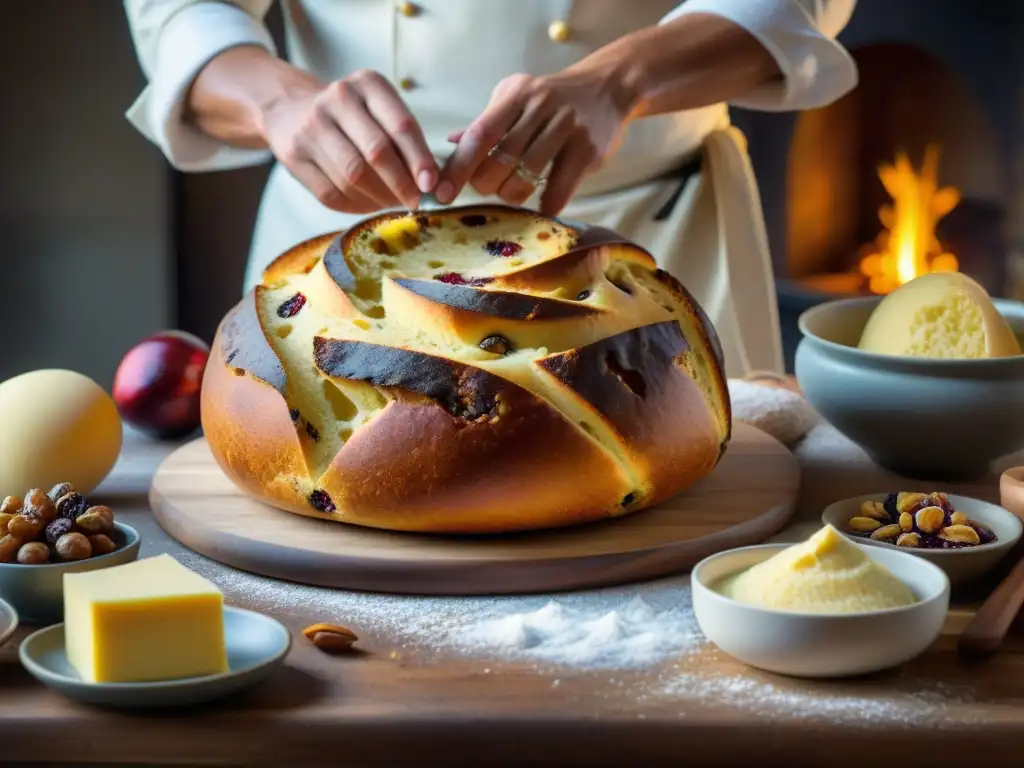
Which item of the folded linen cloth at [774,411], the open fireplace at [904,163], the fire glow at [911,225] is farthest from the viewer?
the fire glow at [911,225]

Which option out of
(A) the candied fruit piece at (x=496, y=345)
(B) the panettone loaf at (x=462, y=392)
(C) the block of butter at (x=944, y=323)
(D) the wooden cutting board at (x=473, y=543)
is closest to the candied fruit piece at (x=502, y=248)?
(B) the panettone loaf at (x=462, y=392)

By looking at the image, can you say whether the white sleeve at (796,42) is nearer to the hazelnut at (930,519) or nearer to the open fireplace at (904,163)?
the hazelnut at (930,519)

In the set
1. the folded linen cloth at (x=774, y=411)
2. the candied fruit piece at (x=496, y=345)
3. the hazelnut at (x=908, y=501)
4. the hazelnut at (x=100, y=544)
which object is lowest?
the folded linen cloth at (x=774, y=411)

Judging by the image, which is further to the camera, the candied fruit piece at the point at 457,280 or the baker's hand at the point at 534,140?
the baker's hand at the point at 534,140

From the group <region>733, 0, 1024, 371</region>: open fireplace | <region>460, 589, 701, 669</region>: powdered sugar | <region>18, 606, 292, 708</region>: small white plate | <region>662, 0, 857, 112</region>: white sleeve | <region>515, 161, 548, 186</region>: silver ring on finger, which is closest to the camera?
<region>18, 606, 292, 708</region>: small white plate

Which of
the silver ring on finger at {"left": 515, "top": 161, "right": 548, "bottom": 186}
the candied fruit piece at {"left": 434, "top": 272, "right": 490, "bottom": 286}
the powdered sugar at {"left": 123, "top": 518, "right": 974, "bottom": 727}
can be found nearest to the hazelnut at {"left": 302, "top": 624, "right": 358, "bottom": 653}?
the powdered sugar at {"left": 123, "top": 518, "right": 974, "bottom": 727}

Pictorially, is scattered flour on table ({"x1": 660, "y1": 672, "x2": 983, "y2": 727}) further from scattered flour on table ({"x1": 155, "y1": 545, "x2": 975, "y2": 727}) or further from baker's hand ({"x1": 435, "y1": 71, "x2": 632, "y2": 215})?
baker's hand ({"x1": 435, "y1": 71, "x2": 632, "y2": 215})

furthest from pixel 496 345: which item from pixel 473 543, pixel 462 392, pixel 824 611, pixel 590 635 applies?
pixel 824 611
